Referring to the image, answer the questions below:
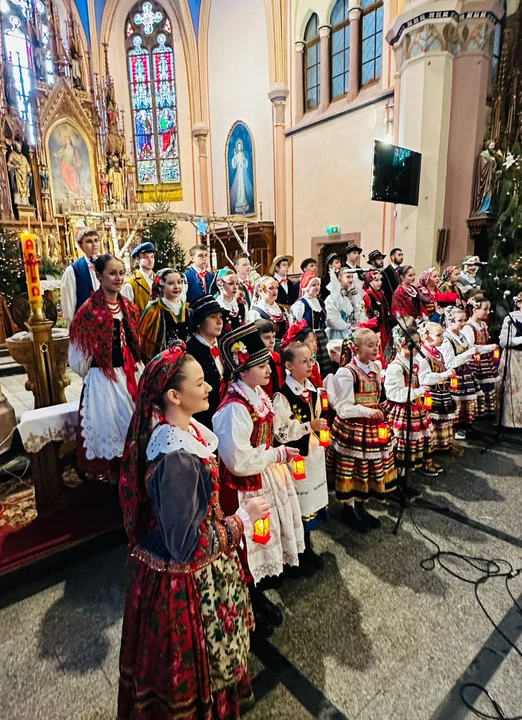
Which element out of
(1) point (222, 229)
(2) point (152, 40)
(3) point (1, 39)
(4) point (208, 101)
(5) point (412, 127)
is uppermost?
(2) point (152, 40)

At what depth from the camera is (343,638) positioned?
7.67ft

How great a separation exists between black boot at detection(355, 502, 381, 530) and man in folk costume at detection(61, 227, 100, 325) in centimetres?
284

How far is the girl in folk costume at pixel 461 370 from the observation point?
481 cm

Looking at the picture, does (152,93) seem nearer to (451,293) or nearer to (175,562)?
(451,293)

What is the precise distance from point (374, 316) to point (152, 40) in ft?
53.2

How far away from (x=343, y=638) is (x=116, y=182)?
15.2 metres

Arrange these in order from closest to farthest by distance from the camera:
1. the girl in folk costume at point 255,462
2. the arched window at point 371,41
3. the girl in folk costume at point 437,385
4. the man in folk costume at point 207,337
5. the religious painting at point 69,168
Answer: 1. the girl in folk costume at point 255,462
2. the man in folk costume at point 207,337
3. the girl in folk costume at point 437,385
4. the arched window at point 371,41
5. the religious painting at point 69,168

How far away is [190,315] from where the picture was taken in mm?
2986

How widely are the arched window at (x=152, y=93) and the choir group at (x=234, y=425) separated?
12.7 metres

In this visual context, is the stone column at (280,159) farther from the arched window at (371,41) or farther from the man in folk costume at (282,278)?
the man in folk costume at (282,278)

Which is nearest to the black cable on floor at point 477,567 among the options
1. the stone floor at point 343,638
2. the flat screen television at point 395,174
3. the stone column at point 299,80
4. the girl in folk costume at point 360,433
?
the stone floor at point 343,638

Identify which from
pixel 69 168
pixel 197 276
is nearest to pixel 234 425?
pixel 197 276

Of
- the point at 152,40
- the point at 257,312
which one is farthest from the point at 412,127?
the point at 152,40

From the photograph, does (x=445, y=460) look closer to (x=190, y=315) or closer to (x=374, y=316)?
(x=374, y=316)
